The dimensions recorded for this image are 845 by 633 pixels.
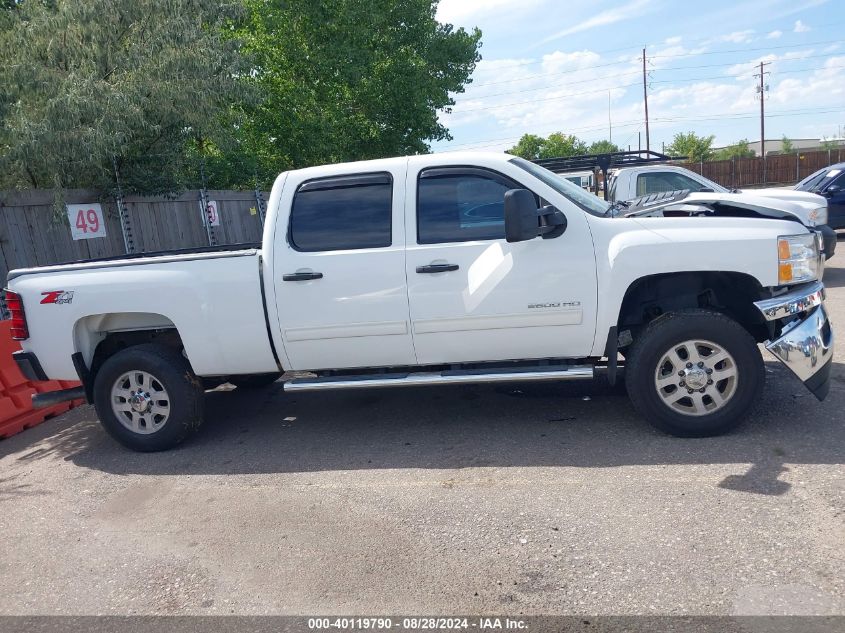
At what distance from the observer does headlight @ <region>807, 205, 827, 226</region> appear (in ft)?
30.2

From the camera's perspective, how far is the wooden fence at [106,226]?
9.38 m

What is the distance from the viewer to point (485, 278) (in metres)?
4.75

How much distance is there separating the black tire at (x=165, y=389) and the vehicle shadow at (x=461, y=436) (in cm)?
15

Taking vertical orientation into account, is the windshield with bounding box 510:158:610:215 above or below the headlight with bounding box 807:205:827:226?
above

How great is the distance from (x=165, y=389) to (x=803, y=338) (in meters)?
4.58

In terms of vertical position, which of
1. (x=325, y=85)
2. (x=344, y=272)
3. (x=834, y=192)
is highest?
(x=325, y=85)

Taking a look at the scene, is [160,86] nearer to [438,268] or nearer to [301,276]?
[301,276]

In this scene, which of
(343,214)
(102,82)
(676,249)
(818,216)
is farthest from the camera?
(818,216)

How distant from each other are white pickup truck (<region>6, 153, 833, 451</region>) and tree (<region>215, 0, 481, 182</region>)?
41.5ft

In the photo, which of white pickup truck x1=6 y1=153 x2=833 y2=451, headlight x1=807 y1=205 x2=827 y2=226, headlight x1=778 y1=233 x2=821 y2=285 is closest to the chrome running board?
white pickup truck x1=6 y1=153 x2=833 y2=451

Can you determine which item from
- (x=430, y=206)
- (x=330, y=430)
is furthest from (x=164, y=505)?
(x=430, y=206)

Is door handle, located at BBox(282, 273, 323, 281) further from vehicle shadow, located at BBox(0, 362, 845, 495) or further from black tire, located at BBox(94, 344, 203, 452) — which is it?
vehicle shadow, located at BBox(0, 362, 845, 495)

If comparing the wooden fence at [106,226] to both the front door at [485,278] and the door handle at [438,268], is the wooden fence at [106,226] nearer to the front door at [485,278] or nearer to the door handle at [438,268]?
the front door at [485,278]

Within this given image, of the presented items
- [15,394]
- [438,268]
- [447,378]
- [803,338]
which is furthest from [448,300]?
[15,394]
